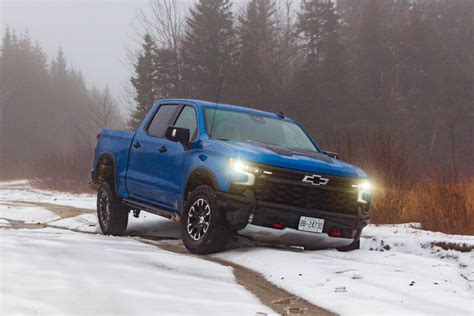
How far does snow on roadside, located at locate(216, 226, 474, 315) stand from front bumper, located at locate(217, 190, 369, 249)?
211 millimetres

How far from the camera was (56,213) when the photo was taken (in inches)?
428

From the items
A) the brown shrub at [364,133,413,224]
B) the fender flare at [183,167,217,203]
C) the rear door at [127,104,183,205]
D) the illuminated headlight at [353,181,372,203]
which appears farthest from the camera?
the brown shrub at [364,133,413,224]

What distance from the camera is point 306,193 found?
5672 mm

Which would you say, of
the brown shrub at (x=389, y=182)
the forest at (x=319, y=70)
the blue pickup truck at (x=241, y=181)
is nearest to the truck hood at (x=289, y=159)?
the blue pickup truck at (x=241, y=181)

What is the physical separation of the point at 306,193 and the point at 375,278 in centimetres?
138

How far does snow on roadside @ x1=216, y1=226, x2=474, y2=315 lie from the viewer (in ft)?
12.5

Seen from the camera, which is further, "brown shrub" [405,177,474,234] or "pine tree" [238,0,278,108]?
"pine tree" [238,0,278,108]

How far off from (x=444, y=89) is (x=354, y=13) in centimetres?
1935

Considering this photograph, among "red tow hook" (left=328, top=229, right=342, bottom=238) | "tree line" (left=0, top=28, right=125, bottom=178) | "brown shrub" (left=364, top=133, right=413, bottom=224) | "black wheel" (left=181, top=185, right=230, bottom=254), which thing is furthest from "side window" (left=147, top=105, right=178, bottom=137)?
"tree line" (left=0, top=28, right=125, bottom=178)

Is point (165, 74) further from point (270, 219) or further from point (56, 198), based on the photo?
point (270, 219)

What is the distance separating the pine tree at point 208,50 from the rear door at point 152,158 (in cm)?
3150

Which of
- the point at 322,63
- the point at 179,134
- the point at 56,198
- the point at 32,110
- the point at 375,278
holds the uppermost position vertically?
the point at 322,63

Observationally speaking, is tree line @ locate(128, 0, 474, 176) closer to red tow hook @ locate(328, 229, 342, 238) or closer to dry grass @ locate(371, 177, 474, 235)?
dry grass @ locate(371, 177, 474, 235)

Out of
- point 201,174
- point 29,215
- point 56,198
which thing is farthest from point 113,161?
point 56,198
